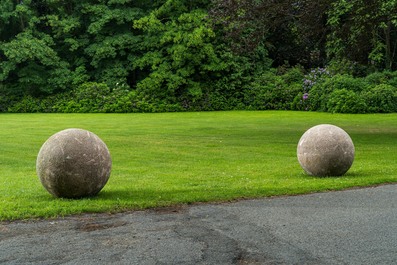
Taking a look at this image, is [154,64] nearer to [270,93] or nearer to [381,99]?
[270,93]

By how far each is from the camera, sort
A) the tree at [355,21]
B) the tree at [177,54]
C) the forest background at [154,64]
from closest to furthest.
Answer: the tree at [355,21], the forest background at [154,64], the tree at [177,54]

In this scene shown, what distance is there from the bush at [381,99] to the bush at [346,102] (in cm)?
62

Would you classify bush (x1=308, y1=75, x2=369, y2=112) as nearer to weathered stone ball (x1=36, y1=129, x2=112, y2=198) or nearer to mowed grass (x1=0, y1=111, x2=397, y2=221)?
mowed grass (x1=0, y1=111, x2=397, y2=221)

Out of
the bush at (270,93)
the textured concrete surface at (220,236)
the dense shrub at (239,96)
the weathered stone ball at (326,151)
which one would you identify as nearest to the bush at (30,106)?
the dense shrub at (239,96)

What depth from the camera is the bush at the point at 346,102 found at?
3497cm

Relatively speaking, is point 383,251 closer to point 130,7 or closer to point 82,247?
point 82,247

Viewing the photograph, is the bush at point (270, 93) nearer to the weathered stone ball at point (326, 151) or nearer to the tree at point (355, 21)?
the tree at point (355, 21)

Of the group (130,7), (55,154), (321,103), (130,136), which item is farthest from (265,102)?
(55,154)

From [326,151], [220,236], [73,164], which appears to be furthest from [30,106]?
[220,236]

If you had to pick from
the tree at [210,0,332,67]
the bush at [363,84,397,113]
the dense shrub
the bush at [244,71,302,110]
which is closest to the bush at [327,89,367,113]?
the dense shrub

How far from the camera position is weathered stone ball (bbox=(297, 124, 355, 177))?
12055 millimetres

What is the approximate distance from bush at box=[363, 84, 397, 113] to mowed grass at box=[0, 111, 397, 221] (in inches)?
409

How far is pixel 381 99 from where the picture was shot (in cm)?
3528

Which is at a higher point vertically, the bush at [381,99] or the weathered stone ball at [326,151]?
the weathered stone ball at [326,151]
